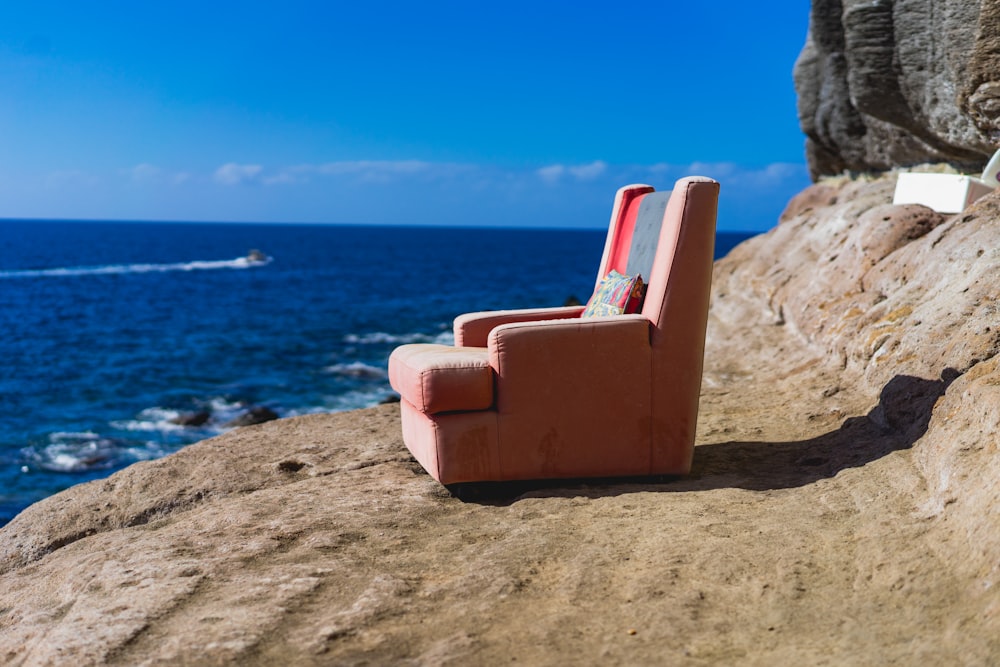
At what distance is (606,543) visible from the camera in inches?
130

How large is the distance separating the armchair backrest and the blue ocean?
6.71m

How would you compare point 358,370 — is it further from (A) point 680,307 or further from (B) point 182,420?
(A) point 680,307

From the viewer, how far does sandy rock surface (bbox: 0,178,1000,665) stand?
2576mm

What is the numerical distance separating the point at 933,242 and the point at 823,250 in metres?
1.94

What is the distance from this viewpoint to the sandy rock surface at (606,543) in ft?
8.45

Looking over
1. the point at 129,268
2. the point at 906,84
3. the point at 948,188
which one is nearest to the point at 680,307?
the point at 948,188

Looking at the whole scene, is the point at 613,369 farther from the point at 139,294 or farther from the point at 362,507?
the point at 139,294

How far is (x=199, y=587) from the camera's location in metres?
3.05

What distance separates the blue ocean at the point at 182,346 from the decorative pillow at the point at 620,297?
6.39m

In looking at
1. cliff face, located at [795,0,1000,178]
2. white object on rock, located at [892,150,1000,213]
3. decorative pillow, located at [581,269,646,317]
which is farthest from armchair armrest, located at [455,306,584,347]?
cliff face, located at [795,0,1000,178]

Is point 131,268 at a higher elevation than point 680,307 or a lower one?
lower

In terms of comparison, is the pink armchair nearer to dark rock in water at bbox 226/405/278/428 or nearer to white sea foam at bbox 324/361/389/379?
dark rock in water at bbox 226/405/278/428

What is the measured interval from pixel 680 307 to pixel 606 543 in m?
1.30

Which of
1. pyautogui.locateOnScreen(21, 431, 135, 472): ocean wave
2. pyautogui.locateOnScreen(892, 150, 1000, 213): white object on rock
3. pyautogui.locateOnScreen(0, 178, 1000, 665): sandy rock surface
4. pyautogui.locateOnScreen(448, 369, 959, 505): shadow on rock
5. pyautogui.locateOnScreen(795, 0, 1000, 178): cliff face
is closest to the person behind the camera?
pyautogui.locateOnScreen(0, 178, 1000, 665): sandy rock surface
